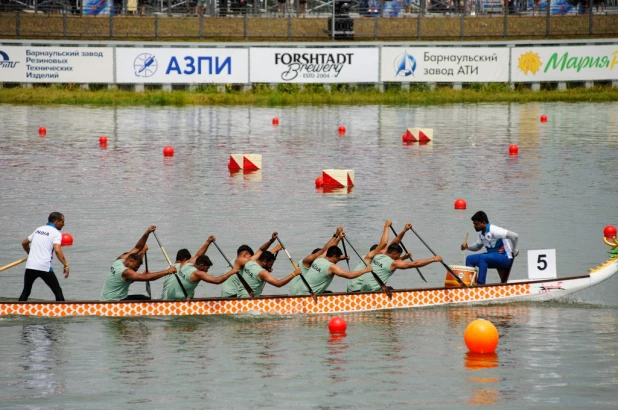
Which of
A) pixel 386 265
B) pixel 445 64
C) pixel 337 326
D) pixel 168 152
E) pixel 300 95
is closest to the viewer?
pixel 337 326

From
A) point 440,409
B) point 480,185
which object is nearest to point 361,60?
point 480,185

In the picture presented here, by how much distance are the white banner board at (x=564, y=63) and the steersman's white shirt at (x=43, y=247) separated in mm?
39871

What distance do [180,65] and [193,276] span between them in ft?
116

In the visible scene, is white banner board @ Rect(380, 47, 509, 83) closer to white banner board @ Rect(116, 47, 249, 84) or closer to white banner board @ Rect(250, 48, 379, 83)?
white banner board @ Rect(250, 48, 379, 83)

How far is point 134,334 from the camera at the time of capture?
58.4ft

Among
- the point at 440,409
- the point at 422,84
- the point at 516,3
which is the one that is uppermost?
the point at 516,3

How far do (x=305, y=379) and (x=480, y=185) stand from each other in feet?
58.1

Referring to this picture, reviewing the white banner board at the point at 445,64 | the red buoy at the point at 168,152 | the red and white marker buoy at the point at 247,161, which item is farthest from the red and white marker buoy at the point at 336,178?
the white banner board at the point at 445,64

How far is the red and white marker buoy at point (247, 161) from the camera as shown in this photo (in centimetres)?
3482

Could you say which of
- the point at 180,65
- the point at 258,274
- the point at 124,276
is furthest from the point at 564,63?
the point at 124,276

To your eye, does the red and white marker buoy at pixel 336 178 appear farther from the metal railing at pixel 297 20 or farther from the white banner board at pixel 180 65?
the metal railing at pixel 297 20

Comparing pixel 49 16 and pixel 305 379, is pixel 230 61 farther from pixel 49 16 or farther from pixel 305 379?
pixel 305 379

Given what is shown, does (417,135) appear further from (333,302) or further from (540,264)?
(333,302)

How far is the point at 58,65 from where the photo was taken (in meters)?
52.1
